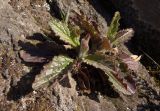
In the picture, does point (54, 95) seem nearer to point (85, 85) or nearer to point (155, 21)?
point (85, 85)

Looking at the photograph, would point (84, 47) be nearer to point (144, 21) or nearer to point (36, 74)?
point (36, 74)

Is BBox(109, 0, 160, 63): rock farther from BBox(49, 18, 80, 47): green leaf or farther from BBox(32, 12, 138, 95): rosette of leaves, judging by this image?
BBox(49, 18, 80, 47): green leaf

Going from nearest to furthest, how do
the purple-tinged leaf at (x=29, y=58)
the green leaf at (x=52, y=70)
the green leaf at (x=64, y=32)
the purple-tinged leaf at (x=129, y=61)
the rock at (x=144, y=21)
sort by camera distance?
the green leaf at (x=52, y=70) → the purple-tinged leaf at (x=29, y=58) → the green leaf at (x=64, y=32) → the purple-tinged leaf at (x=129, y=61) → the rock at (x=144, y=21)

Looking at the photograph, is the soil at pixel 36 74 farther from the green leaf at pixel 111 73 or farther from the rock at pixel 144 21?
the rock at pixel 144 21

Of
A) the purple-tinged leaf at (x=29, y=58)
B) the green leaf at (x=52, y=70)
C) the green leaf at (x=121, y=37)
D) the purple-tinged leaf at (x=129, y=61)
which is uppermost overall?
the purple-tinged leaf at (x=29, y=58)

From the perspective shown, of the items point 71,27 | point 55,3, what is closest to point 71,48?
point 71,27

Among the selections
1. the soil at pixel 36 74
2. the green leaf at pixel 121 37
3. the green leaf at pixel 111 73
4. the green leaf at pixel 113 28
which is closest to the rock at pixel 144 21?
the soil at pixel 36 74

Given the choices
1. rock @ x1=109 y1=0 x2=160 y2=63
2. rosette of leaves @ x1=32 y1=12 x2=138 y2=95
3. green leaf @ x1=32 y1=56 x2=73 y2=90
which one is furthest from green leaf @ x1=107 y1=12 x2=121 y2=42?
rock @ x1=109 y1=0 x2=160 y2=63
